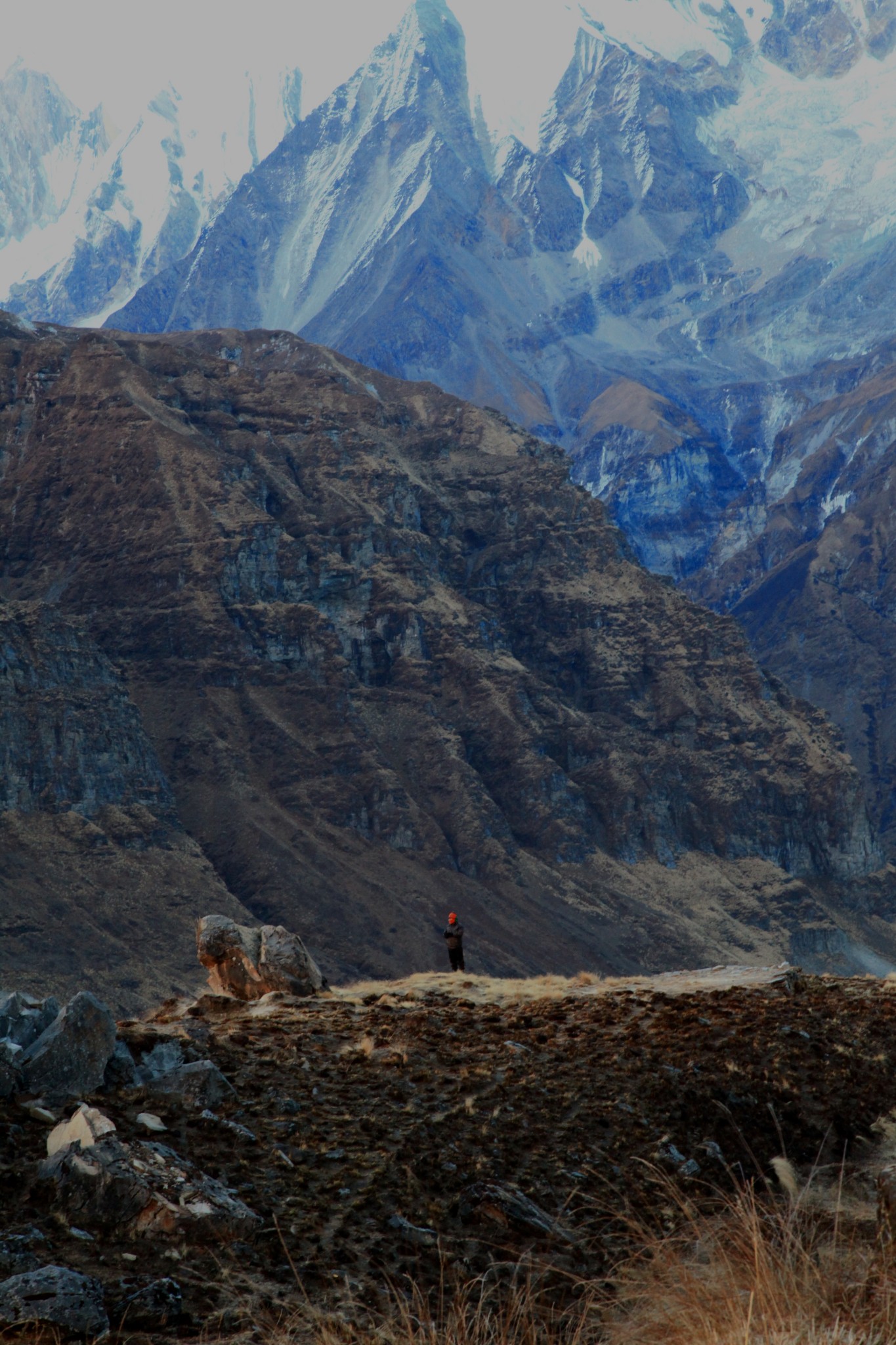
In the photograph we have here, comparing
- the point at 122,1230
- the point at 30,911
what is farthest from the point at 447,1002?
the point at 30,911

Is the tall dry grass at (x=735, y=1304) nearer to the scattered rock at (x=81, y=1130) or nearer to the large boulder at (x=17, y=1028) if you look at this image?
the scattered rock at (x=81, y=1130)

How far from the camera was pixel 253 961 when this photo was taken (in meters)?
27.0

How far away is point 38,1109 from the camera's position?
50.2 ft

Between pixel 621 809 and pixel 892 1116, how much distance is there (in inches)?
6630

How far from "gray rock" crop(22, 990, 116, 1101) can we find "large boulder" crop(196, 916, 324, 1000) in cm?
897

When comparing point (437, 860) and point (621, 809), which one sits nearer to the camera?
point (437, 860)

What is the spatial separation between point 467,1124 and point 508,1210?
265cm

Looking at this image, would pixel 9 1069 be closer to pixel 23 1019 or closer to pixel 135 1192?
pixel 23 1019

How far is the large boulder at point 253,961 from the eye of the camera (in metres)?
26.2

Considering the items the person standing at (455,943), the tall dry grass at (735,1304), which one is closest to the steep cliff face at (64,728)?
the person standing at (455,943)

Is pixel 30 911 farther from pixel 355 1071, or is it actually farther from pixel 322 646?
pixel 355 1071

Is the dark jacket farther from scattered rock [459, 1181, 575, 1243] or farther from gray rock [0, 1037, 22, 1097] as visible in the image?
scattered rock [459, 1181, 575, 1243]

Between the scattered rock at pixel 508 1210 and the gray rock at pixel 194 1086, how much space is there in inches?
132

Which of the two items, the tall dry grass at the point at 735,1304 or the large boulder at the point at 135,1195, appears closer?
→ the tall dry grass at the point at 735,1304
